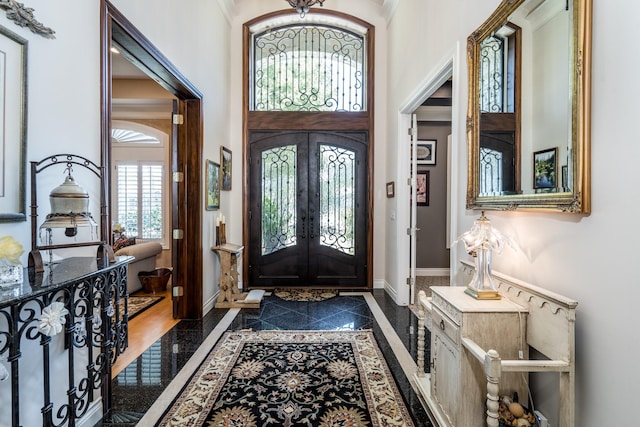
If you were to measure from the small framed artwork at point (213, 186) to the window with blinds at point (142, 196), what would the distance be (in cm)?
249

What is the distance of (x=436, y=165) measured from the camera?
242 inches

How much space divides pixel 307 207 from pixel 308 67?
2.18 metres

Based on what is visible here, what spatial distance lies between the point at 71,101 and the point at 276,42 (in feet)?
13.6

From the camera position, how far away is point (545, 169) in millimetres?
1652

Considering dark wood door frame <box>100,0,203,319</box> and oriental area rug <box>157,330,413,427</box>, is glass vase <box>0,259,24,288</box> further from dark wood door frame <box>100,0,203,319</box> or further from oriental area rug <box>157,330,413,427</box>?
dark wood door frame <box>100,0,203,319</box>

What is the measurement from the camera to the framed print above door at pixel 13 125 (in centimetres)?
145

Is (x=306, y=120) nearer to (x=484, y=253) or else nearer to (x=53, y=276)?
(x=484, y=253)

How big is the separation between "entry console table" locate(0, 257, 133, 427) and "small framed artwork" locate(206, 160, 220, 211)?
2162mm

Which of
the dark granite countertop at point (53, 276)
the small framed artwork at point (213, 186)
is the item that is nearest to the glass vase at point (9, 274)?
the dark granite countertop at point (53, 276)

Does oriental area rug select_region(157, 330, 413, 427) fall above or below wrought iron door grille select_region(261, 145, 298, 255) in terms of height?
below

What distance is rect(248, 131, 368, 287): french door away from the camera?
5.21m

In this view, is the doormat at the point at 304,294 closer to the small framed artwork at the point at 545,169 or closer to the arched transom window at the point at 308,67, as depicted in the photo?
the arched transom window at the point at 308,67

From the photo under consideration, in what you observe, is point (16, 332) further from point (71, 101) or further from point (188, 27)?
point (188, 27)

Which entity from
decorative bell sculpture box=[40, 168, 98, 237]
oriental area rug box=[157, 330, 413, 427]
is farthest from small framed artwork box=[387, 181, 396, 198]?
decorative bell sculpture box=[40, 168, 98, 237]
